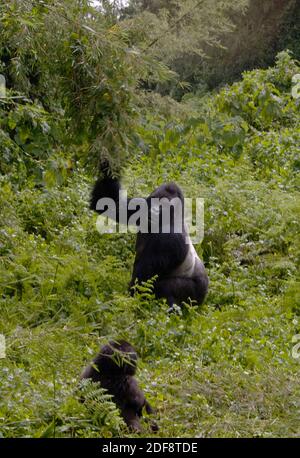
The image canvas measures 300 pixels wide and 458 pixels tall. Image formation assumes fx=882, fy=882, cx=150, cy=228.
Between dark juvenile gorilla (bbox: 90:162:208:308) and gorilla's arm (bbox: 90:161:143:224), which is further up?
gorilla's arm (bbox: 90:161:143:224)

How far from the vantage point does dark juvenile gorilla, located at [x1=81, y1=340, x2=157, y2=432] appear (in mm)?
4480

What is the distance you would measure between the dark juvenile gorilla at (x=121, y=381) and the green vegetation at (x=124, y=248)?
4.9 inches

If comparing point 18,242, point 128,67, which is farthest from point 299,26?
point 128,67

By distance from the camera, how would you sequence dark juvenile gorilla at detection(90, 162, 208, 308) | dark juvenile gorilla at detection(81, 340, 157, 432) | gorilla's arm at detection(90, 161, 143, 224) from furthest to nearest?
dark juvenile gorilla at detection(90, 162, 208, 308) < gorilla's arm at detection(90, 161, 143, 224) < dark juvenile gorilla at detection(81, 340, 157, 432)

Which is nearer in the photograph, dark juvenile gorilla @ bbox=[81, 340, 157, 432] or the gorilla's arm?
dark juvenile gorilla @ bbox=[81, 340, 157, 432]

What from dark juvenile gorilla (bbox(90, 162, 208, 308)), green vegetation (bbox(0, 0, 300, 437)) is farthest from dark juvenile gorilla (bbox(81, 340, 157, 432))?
dark juvenile gorilla (bbox(90, 162, 208, 308))

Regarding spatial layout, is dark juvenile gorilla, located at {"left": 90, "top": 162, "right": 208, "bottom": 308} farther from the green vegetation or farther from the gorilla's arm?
the green vegetation

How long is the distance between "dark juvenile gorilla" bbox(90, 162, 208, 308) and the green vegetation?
7.8 inches

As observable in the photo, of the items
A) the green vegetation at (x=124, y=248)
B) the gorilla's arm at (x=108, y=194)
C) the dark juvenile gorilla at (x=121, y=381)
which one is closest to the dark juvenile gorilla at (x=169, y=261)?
the gorilla's arm at (x=108, y=194)

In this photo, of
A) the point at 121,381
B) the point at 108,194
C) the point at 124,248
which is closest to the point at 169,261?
the point at 124,248

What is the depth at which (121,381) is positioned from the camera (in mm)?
4504

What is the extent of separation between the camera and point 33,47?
4730mm

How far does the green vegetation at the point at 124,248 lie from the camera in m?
4.54

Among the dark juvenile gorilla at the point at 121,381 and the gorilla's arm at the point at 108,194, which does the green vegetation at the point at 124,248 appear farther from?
the gorilla's arm at the point at 108,194
